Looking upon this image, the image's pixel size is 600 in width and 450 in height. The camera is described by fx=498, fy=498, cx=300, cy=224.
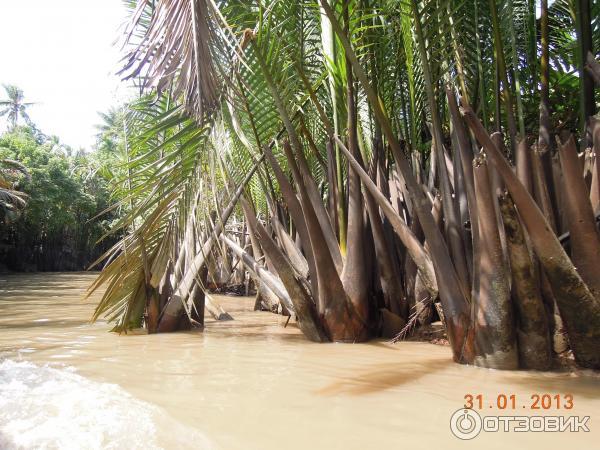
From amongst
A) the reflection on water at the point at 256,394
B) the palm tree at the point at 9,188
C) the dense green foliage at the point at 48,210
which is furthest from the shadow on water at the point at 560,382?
the palm tree at the point at 9,188

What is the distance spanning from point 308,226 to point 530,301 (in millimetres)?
1287

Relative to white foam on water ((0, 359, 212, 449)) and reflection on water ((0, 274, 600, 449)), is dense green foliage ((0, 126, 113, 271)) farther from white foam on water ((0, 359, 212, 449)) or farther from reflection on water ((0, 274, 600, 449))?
white foam on water ((0, 359, 212, 449))

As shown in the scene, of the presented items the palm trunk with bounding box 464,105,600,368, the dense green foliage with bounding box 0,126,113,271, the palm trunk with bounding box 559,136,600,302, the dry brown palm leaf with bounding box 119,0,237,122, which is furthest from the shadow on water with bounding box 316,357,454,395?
the dense green foliage with bounding box 0,126,113,271

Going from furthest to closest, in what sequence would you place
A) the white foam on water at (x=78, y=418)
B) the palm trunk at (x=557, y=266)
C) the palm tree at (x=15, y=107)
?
1. the palm tree at (x=15, y=107)
2. the palm trunk at (x=557, y=266)
3. the white foam on water at (x=78, y=418)

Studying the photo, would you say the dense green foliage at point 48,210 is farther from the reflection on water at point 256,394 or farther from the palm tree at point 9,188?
the reflection on water at point 256,394

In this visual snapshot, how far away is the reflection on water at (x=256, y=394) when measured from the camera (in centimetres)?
141

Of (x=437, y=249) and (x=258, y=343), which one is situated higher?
(x=437, y=249)

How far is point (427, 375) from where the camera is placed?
2121mm

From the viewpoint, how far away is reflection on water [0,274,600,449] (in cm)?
141

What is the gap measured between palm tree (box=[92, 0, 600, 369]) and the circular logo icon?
0.67 m

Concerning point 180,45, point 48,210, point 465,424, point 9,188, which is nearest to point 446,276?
point 465,424

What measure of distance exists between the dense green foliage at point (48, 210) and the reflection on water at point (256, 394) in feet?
50.7

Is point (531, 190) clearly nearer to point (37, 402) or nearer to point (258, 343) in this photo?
point (258, 343)

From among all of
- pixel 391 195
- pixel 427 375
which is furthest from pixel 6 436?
pixel 391 195
